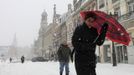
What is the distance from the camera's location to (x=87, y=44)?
508 cm

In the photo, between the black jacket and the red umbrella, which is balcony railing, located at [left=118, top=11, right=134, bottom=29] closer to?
the red umbrella

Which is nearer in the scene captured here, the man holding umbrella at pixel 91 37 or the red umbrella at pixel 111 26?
the man holding umbrella at pixel 91 37

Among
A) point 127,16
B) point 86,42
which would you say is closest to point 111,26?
point 86,42

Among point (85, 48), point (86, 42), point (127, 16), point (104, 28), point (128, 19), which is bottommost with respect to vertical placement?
point (85, 48)

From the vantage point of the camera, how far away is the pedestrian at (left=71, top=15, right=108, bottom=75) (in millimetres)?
5094

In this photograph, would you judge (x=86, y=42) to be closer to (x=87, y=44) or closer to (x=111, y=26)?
(x=87, y=44)

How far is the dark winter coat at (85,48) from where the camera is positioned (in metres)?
5.09

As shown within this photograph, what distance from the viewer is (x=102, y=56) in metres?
38.7

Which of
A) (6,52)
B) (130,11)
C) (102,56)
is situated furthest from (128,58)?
(6,52)

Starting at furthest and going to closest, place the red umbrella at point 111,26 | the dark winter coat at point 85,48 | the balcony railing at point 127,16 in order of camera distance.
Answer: the balcony railing at point 127,16, the red umbrella at point 111,26, the dark winter coat at point 85,48

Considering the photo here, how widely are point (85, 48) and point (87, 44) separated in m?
0.09

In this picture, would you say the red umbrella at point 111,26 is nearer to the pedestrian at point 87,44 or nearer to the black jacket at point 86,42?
the pedestrian at point 87,44

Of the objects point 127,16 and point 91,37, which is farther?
point 127,16

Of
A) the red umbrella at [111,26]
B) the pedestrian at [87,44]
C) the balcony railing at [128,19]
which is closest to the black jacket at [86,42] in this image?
the pedestrian at [87,44]
